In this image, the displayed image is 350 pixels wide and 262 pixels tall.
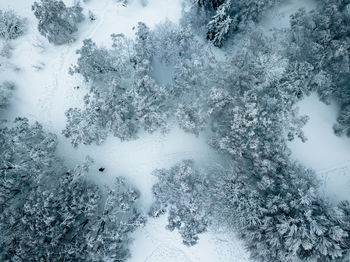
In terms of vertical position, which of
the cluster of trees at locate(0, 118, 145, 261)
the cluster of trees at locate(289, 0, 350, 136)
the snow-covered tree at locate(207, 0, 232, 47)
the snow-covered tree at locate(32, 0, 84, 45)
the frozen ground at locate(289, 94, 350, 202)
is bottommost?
the cluster of trees at locate(0, 118, 145, 261)

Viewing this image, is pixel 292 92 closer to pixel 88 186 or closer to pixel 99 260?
pixel 88 186

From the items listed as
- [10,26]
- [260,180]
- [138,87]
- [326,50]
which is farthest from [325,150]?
[10,26]

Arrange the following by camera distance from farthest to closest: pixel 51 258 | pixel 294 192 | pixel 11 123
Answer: pixel 11 123 < pixel 294 192 < pixel 51 258

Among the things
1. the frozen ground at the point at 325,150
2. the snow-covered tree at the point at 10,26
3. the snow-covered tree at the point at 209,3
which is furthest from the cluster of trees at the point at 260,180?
the snow-covered tree at the point at 10,26

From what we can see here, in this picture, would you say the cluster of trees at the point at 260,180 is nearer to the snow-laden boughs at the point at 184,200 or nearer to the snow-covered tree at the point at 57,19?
the snow-laden boughs at the point at 184,200

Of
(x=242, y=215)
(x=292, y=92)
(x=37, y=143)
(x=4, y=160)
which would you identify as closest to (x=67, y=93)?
(x=37, y=143)

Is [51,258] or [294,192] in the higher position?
[294,192]

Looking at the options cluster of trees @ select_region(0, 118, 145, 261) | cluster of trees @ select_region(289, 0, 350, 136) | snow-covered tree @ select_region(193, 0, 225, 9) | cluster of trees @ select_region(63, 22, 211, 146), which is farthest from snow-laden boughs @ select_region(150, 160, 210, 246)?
snow-covered tree @ select_region(193, 0, 225, 9)

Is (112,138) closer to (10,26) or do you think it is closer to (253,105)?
(253,105)

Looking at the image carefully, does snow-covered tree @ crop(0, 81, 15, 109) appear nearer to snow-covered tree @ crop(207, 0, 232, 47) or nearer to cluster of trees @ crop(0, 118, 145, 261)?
cluster of trees @ crop(0, 118, 145, 261)
